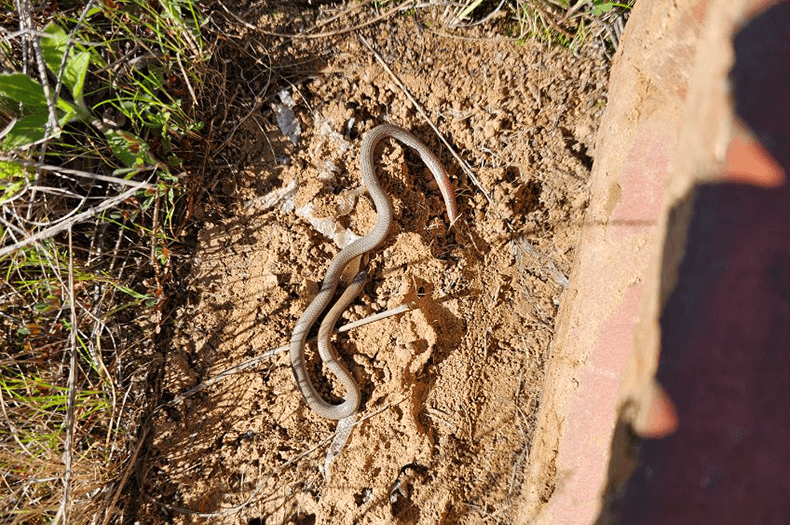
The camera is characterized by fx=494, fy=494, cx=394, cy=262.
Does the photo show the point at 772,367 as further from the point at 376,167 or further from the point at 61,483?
the point at 61,483

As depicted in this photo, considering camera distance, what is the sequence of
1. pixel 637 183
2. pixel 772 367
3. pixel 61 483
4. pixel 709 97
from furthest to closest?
pixel 61 483 → pixel 637 183 → pixel 709 97 → pixel 772 367

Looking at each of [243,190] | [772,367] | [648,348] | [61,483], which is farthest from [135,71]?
[772,367]

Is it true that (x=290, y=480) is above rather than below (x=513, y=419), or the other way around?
above

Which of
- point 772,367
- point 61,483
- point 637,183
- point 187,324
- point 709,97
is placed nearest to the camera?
point 772,367

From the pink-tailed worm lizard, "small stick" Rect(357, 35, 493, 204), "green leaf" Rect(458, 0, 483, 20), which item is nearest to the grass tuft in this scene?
the pink-tailed worm lizard

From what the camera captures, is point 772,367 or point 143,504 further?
point 143,504

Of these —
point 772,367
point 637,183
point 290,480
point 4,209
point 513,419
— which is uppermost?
point 4,209

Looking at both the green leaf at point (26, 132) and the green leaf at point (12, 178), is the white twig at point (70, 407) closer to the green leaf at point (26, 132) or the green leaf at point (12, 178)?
the green leaf at point (12, 178)
